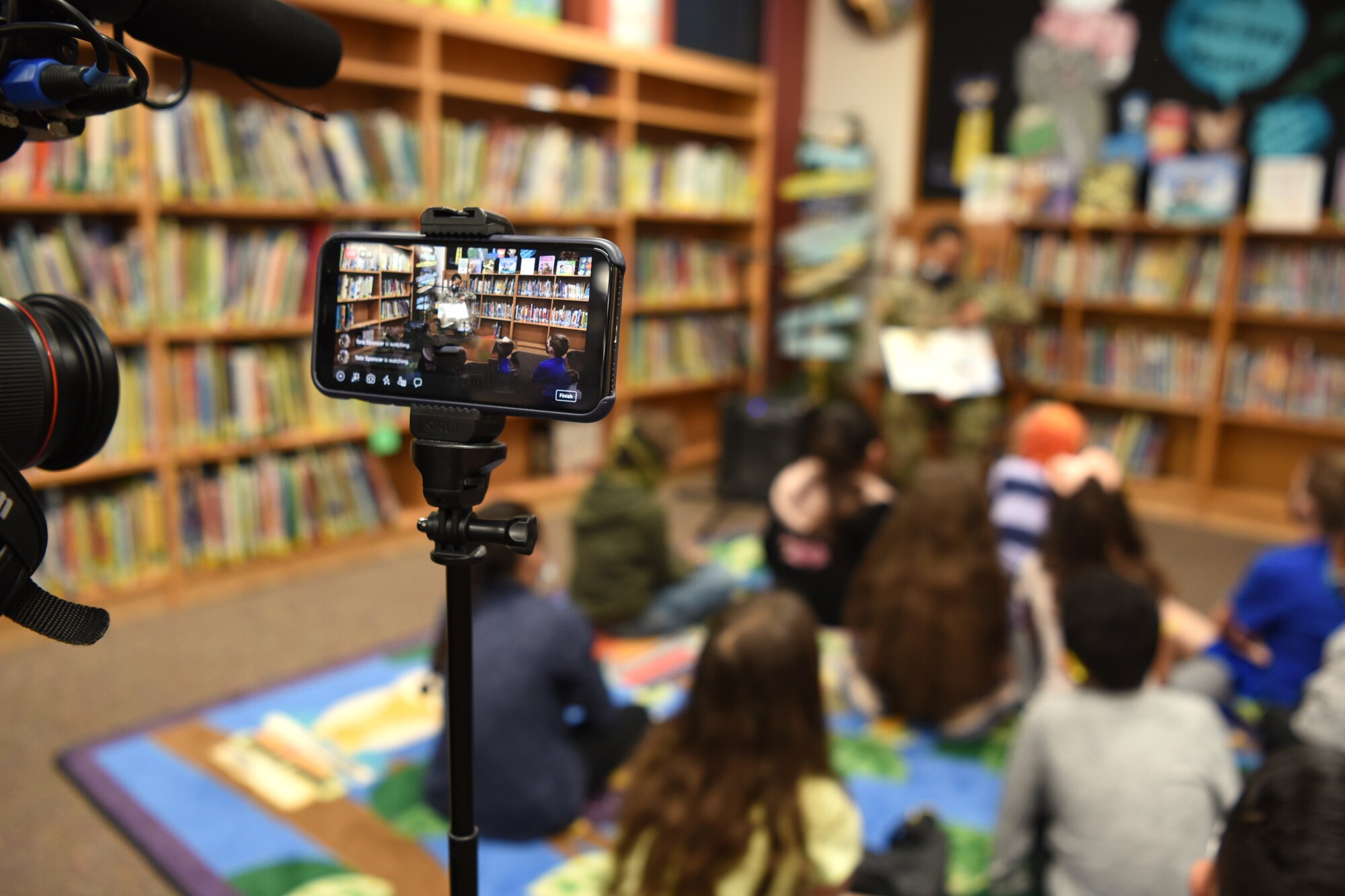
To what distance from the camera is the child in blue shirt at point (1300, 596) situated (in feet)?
6.84

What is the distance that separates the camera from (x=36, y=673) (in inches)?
102

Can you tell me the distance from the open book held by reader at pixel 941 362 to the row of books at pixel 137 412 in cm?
263

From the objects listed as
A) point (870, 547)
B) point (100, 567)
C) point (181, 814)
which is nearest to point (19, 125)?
point (181, 814)

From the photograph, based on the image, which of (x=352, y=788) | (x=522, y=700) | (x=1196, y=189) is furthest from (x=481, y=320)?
(x=1196, y=189)

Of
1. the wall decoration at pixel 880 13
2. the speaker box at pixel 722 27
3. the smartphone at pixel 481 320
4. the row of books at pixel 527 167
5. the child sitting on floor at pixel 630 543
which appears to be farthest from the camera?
the wall decoration at pixel 880 13

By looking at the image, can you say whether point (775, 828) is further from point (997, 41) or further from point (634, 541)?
point (997, 41)

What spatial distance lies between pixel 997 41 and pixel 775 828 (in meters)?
4.35

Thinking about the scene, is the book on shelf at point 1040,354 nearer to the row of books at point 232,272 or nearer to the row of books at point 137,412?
the row of books at point 232,272

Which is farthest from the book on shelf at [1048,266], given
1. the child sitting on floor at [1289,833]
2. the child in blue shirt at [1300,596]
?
the child sitting on floor at [1289,833]

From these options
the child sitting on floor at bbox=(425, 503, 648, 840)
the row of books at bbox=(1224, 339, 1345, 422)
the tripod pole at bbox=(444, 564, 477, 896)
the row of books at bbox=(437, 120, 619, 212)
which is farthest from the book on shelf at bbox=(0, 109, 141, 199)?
the row of books at bbox=(1224, 339, 1345, 422)

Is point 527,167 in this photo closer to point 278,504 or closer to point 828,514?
point 278,504

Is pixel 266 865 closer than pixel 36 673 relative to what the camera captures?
Yes

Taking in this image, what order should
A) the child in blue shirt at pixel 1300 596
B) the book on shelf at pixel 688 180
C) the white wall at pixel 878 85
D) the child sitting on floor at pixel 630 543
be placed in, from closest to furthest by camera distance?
the child in blue shirt at pixel 1300 596 < the child sitting on floor at pixel 630 543 < the book on shelf at pixel 688 180 < the white wall at pixel 878 85

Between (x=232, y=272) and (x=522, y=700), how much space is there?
80.1 inches
